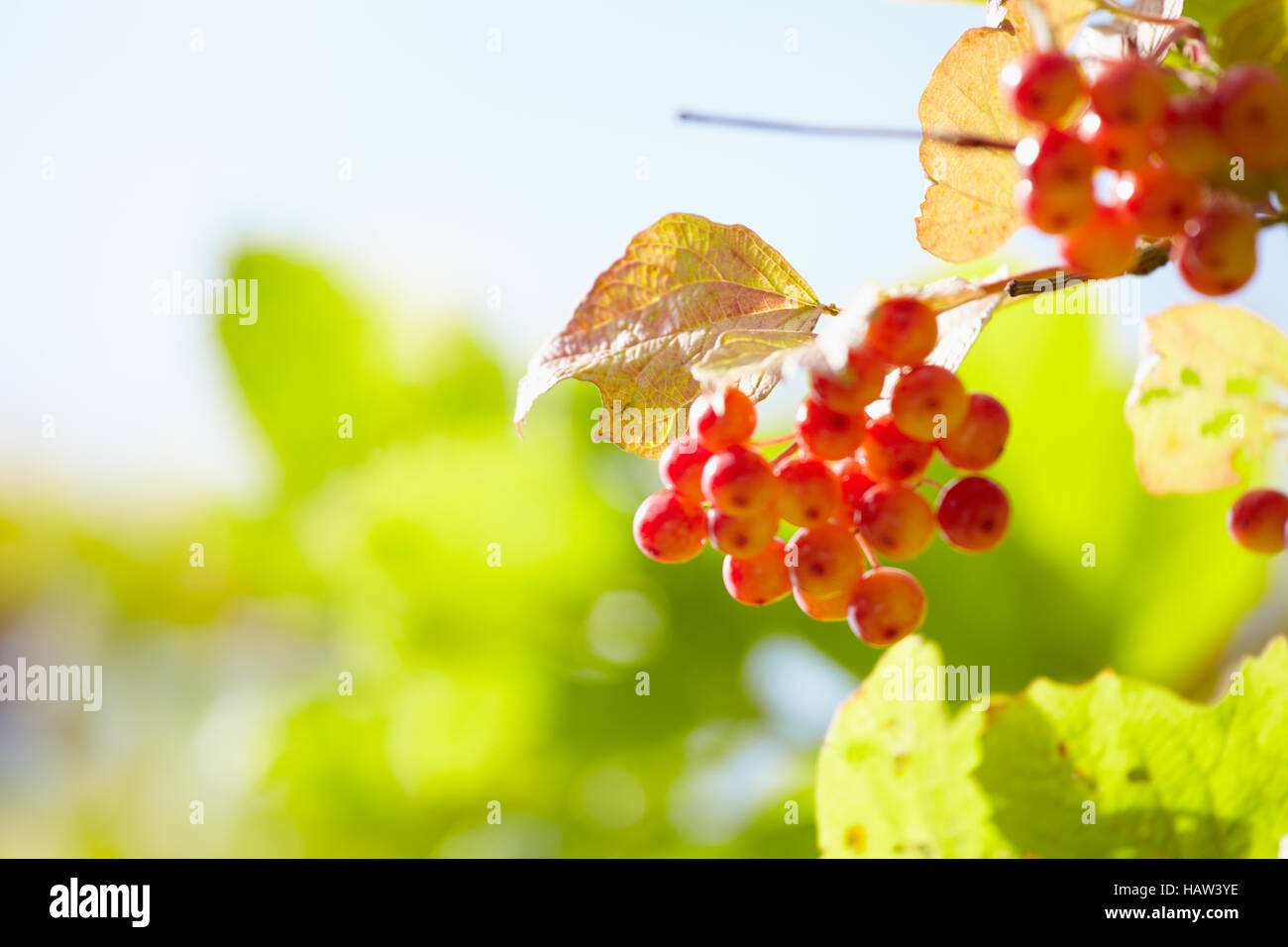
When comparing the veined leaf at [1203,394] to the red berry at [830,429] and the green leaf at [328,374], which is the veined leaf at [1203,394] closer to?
the red berry at [830,429]

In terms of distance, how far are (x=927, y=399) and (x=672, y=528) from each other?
90 millimetres

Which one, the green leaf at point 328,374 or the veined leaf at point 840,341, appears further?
the green leaf at point 328,374

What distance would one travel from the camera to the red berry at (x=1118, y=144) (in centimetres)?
20

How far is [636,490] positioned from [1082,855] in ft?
2.11

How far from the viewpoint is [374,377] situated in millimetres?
1085

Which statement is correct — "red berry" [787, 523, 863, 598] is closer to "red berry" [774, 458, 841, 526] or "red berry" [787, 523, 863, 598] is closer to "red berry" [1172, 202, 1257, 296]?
"red berry" [774, 458, 841, 526]

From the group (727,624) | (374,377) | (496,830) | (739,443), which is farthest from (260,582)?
(739,443)

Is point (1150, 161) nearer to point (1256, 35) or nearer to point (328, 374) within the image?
point (1256, 35)

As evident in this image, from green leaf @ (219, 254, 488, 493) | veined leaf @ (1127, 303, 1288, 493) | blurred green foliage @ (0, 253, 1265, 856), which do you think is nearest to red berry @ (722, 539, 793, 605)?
veined leaf @ (1127, 303, 1288, 493)

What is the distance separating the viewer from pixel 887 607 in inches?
11.7

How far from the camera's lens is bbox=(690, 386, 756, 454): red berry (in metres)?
0.27

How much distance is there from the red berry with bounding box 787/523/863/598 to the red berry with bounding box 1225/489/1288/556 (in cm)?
10

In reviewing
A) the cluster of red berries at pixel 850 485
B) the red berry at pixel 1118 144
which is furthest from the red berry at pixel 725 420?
the red berry at pixel 1118 144

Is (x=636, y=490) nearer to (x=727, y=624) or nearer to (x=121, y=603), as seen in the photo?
(x=727, y=624)
